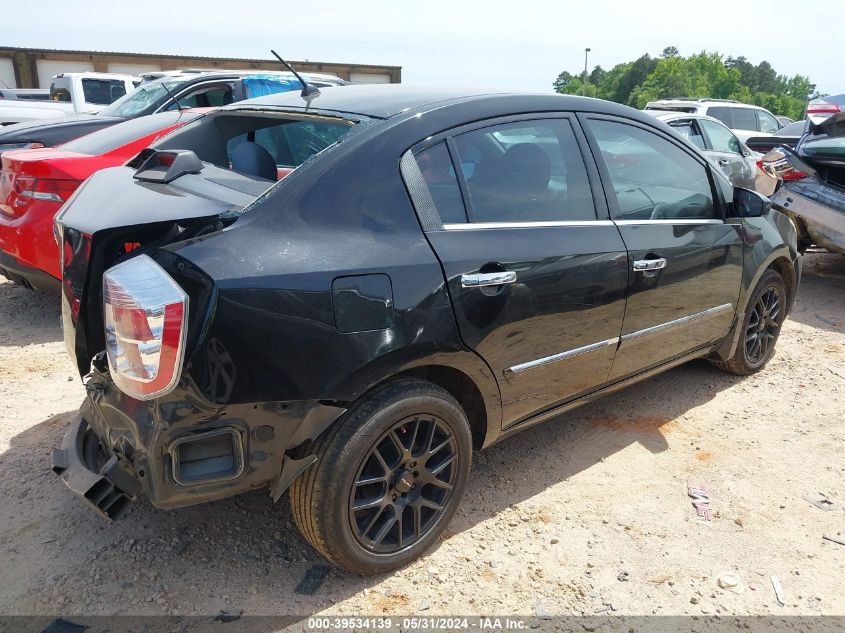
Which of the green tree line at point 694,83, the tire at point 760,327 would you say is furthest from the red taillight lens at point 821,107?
the green tree line at point 694,83

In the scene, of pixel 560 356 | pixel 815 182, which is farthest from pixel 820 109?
pixel 560 356

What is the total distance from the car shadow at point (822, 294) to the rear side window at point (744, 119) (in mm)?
6872

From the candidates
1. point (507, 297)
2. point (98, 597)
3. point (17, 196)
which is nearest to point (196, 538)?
point (98, 597)

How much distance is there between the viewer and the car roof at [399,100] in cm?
268

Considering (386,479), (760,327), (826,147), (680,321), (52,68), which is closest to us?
(386,479)

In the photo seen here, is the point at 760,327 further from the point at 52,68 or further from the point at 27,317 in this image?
the point at 52,68

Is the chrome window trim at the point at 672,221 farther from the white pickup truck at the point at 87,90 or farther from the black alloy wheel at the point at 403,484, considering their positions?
the white pickup truck at the point at 87,90

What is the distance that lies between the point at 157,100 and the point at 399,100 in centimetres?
542

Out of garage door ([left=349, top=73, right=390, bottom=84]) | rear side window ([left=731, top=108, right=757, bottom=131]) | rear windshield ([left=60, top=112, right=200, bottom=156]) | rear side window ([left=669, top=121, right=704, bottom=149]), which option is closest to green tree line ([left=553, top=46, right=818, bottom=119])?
garage door ([left=349, top=73, right=390, bottom=84])

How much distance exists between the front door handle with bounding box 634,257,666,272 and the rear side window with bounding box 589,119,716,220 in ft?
0.70

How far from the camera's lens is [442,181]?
8.39 feet

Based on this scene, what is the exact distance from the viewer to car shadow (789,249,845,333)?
19.0ft

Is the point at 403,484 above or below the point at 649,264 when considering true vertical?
below

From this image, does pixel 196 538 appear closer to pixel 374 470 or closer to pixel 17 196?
pixel 374 470
